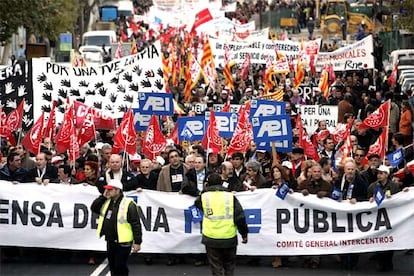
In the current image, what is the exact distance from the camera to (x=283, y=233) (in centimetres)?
1480

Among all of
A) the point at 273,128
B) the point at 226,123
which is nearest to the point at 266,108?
the point at 226,123

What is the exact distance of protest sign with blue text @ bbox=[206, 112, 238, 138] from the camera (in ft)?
59.4

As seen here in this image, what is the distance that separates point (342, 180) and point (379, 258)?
1.02 metres

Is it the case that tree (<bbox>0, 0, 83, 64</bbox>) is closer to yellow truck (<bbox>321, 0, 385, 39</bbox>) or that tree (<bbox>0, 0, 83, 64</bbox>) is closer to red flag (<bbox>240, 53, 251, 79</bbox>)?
red flag (<bbox>240, 53, 251, 79</bbox>)

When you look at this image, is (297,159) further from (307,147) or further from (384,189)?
(384,189)

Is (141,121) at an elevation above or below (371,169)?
below

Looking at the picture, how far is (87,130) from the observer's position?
18375mm

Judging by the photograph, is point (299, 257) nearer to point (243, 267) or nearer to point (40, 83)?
point (243, 267)

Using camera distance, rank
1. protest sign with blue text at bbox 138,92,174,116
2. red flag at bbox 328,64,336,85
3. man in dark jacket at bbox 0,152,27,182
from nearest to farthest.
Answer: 1. man in dark jacket at bbox 0,152,27,182
2. protest sign with blue text at bbox 138,92,174,116
3. red flag at bbox 328,64,336,85

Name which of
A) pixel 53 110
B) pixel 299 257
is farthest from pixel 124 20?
pixel 299 257

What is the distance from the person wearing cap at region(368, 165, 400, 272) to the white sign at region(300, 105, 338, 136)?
21.7 feet

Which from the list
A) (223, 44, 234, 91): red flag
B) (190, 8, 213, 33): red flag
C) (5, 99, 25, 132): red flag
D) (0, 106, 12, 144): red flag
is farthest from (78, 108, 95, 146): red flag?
(190, 8, 213, 33): red flag

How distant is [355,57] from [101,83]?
9.83 m

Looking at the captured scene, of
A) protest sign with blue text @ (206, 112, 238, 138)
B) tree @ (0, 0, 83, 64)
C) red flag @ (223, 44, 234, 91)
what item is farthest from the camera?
tree @ (0, 0, 83, 64)
